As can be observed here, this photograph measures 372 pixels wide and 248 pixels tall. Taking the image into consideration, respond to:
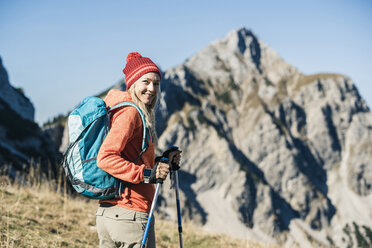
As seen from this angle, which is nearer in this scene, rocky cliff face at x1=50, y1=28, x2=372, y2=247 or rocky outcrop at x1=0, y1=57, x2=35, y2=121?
rocky outcrop at x1=0, y1=57, x2=35, y2=121

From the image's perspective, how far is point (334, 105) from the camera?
190 meters

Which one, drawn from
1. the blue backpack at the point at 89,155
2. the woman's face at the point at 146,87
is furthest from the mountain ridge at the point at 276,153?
the blue backpack at the point at 89,155

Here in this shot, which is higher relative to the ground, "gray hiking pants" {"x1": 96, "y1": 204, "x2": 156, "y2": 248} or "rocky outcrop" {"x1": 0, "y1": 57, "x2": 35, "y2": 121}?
"rocky outcrop" {"x1": 0, "y1": 57, "x2": 35, "y2": 121}

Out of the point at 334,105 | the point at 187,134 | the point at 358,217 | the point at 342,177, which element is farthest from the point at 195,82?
the point at 358,217

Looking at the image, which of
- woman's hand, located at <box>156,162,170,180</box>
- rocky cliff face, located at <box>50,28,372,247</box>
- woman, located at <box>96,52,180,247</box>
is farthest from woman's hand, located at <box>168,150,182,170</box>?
rocky cliff face, located at <box>50,28,372,247</box>

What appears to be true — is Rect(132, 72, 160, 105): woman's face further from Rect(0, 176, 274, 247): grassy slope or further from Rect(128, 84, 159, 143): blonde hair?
Rect(0, 176, 274, 247): grassy slope

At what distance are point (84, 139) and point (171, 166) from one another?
0.96m

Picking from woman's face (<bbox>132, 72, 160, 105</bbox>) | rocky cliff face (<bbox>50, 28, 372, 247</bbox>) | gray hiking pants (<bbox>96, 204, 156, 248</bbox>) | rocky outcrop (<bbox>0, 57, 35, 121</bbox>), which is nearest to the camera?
gray hiking pants (<bbox>96, 204, 156, 248</bbox>)

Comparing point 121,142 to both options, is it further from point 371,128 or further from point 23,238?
point 371,128

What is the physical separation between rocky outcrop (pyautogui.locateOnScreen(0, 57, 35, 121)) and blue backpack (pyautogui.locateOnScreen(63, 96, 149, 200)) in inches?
3513

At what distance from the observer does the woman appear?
2.67 metres

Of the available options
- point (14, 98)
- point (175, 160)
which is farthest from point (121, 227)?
point (14, 98)

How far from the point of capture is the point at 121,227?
9.11ft

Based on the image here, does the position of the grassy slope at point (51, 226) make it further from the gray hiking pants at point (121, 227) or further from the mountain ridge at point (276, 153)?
the mountain ridge at point (276, 153)
